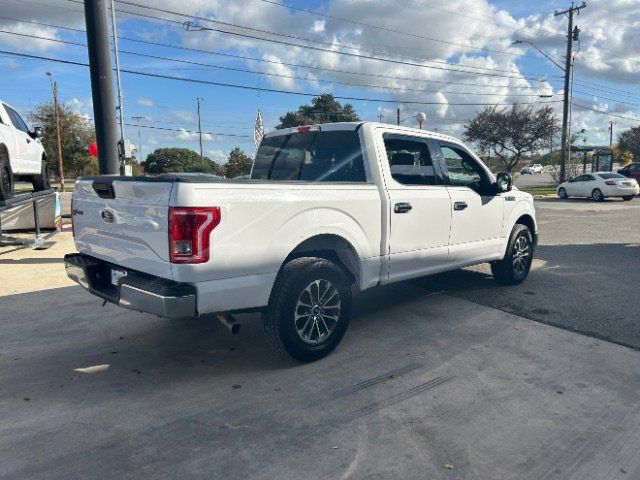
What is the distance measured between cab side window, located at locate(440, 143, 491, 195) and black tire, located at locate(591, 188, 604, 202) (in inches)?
781

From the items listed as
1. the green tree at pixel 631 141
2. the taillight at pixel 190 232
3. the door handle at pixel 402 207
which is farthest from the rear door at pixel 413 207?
the green tree at pixel 631 141

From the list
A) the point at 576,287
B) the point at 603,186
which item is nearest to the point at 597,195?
the point at 603,186

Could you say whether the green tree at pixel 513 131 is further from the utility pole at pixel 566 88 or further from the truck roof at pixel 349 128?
the truck roof at pixel 349 128

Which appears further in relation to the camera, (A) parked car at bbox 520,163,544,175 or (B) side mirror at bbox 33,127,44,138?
(A) parked car at bbox 520,163,544,175

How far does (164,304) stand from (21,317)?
10.1ft

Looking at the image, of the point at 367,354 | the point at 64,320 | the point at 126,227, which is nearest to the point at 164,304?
the point at 126,227

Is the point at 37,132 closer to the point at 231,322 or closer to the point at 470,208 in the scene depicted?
the point at 231,322

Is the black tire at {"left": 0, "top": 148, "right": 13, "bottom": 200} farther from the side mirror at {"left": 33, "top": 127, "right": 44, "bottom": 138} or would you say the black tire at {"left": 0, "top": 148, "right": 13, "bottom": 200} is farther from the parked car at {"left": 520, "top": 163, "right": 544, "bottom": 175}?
the parked car at {"left": 520, "top": 163, "right": 544, "bottom": 175}

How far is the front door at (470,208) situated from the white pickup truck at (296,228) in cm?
2

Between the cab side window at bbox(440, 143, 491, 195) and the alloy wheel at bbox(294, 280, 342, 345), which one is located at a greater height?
the cab side window at bbox(440, 143, 491, 195)

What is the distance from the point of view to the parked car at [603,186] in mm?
21562

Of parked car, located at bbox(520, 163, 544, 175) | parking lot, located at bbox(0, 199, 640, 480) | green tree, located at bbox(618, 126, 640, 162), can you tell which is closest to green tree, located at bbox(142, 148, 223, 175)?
parked car, located at bbox(520, 163, 544, 175)

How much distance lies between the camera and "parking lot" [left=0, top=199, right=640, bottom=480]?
2584 millimetres

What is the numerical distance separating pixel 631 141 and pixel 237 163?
49787 millimetres
